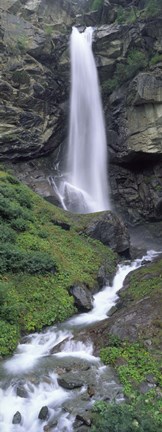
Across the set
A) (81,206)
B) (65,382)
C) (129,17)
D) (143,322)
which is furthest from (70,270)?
(129,17)

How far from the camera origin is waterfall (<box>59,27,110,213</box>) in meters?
27.9

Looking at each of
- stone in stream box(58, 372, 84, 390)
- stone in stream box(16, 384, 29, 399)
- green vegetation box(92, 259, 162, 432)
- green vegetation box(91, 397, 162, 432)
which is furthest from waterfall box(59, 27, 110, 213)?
green vegetation box(91, 397, 162, 432)

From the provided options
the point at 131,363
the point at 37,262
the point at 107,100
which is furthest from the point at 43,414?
the point at 107,100

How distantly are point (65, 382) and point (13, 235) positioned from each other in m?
7.67

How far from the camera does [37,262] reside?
43.0ft

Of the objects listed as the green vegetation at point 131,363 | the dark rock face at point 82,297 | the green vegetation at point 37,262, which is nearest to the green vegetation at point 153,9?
the green vegetation at point 37,262

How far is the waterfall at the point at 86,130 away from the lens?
1099 inches


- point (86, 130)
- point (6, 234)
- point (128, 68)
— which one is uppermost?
point (128, 68)

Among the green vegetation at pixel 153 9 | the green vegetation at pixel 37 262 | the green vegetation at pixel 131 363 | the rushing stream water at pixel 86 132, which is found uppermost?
the green vegetation at pixel 153 9

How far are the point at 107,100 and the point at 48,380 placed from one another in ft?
85.1

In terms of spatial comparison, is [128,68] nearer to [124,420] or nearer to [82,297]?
[82,297]

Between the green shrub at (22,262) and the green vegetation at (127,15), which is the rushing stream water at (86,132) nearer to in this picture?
→ the green vegetation at (127,15)

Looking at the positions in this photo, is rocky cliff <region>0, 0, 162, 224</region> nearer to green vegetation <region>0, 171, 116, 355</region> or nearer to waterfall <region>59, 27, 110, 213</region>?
waterfall <region>59, 27, 110, 213</region>

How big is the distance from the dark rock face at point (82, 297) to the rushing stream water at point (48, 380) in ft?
3.87
